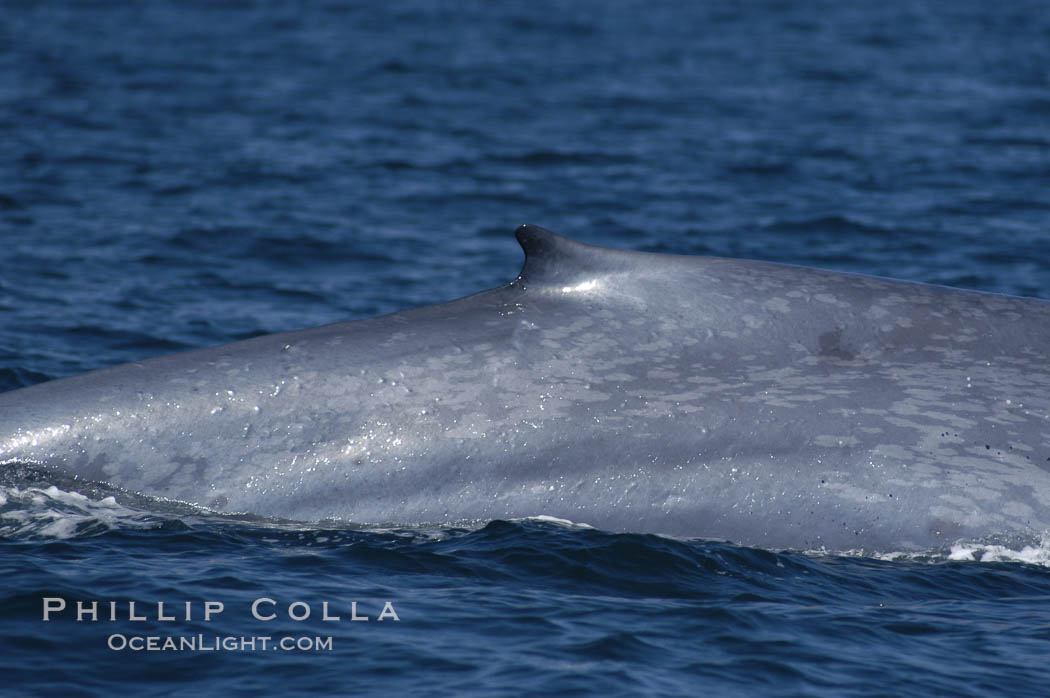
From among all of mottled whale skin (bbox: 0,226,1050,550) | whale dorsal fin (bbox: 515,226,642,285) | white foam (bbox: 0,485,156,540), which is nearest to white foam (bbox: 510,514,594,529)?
mottled whale skin (bbox: 0,226,1050,550)

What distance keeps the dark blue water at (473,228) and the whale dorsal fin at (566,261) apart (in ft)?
5.83

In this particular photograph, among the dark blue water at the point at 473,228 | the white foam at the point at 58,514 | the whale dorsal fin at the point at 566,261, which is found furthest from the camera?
the whale dorsal fin at the point at 566,261

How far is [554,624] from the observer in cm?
903

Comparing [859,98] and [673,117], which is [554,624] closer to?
[673,117]

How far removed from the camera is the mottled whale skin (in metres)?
10.2

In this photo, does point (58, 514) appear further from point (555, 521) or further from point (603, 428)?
point (603, 428)

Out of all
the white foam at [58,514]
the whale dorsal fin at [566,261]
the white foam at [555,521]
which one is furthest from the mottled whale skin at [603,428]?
the whale dorsal fin at [566,261]

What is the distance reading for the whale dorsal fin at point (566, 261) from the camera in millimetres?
10562

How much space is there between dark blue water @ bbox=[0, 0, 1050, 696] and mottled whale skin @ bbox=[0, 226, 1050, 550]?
9.7 inches

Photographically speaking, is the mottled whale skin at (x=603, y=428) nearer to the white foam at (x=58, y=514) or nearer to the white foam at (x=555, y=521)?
the white foam at (x=555, y=521)

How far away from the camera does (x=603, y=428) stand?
1023 cm

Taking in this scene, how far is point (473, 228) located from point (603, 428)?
14.7 meters

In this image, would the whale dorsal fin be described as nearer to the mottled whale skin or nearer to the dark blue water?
the mottled whale skin

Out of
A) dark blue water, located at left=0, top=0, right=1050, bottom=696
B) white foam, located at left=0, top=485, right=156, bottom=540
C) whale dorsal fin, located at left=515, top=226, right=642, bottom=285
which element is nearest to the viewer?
dark blue water, located at left=0, top=0, right=1050, bottom=696
